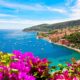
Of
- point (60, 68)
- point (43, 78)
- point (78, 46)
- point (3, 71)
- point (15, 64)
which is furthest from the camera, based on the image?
point (78, 46)

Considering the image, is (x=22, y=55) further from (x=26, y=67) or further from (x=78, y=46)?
(x=78, y=46)

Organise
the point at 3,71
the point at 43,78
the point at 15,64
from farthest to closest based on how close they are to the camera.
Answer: the point at 43,78 < the point at 15,64 < the point at 3,71

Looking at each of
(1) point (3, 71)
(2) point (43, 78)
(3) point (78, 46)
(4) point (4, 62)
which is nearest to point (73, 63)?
(2) point (43, 78)

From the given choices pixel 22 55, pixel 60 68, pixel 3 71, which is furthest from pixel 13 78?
pixel 60 68

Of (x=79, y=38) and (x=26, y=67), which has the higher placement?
(x=26, y=67)

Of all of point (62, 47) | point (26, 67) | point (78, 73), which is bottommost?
point (62, 47)

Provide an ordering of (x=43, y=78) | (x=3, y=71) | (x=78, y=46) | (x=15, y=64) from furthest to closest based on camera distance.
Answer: (x=78, y=46)
(x=43, y=78)
(x=15, y=64)
(x=3, y=71)

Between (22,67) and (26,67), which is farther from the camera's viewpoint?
(26,67)

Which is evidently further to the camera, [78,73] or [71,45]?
[71,45]

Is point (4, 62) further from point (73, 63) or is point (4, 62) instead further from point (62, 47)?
point (62, 47)
